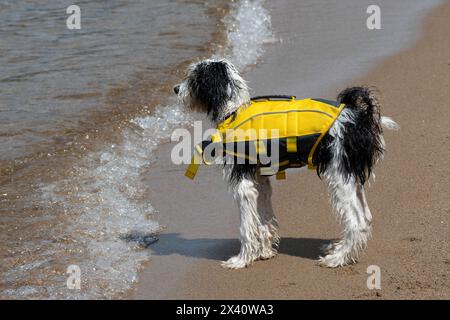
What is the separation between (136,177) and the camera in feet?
24.4

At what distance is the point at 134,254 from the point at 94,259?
1.00ft

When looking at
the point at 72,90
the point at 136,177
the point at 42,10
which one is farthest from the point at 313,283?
the point at 42,10

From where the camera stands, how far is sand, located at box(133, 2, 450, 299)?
17.3 ft

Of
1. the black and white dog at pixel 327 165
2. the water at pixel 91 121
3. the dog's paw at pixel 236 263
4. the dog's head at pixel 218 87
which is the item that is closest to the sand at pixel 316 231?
the dog's paw at pixel 236 263

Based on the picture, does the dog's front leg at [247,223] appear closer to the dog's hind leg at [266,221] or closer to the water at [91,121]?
the dog's hind leg at [266,221]

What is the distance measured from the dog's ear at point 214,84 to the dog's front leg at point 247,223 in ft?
1.92

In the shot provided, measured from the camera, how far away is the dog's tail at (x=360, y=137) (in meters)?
5.40

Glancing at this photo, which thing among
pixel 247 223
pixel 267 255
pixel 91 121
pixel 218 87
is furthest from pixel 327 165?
pixel 91 121

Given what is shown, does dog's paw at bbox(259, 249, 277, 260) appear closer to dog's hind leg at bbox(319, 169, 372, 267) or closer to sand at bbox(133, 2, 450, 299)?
sand at bbox(133, 2, 450, 299)

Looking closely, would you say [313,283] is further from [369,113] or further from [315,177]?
[315,177]

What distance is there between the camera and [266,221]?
5.92 m

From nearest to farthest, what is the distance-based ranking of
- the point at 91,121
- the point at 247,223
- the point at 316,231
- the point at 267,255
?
1. the point at 247,223
2. the point at 267,255
3. the point at 316,231
4. the point at 91,121

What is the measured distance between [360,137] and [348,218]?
0.59 metres

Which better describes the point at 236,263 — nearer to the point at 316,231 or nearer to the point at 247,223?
the point at 247,223
